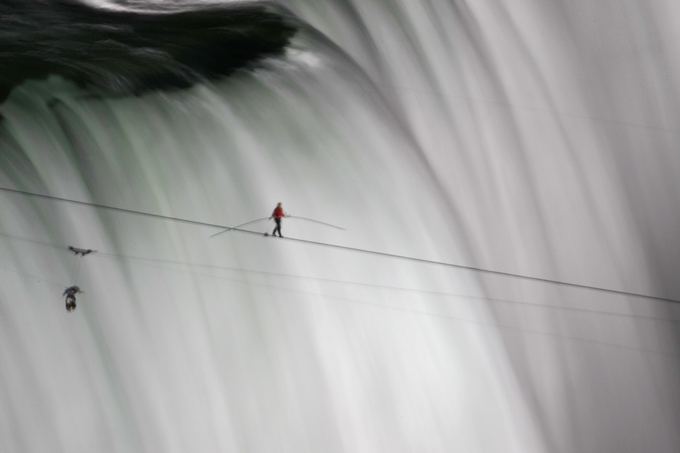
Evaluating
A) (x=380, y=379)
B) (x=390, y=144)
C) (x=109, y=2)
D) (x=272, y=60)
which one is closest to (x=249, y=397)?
(x=380, y=379)

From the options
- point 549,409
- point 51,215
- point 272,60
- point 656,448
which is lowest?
point 656,448

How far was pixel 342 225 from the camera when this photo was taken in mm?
5062

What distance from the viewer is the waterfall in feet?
14.9

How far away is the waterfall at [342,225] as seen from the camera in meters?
4.54

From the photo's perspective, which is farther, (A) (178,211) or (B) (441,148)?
(A) (178,211)

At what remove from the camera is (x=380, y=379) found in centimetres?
496

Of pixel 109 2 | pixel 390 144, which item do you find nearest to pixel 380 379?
pixel 390 144

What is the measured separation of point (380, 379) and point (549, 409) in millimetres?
1011

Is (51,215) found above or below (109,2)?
below

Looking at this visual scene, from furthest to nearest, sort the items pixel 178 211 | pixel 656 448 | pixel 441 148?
pixel 178 211 → pixel 441 148 → pixel 656 448

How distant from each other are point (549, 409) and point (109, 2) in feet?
12.2

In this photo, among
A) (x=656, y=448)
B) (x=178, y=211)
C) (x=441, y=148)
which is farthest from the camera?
(x=178, y=211)

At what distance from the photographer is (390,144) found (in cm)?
504

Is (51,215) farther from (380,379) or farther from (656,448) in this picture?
(656,448)
